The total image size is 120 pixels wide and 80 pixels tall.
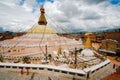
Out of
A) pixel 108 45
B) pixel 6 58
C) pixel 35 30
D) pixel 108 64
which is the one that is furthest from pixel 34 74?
pixel 108 45

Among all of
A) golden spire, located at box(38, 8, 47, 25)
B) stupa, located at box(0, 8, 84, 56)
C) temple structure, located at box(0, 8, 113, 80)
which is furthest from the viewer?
golden spire, located at box(38, 8, 47, 25)

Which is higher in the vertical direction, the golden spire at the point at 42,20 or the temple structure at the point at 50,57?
the golden spire at the point at 42,20

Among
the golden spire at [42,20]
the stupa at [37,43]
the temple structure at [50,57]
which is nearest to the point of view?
the temple structure at [50,57]

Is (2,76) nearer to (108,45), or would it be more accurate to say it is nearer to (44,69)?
(44,69)

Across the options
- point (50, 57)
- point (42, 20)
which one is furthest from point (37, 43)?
point (42, 20)

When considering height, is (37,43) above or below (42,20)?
below

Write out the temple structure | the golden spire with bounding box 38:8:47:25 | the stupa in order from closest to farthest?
the temple structure
the stupa
the golden spire with bounding box 38:8:47:25

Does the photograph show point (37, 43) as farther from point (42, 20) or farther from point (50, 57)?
point (42, 20)

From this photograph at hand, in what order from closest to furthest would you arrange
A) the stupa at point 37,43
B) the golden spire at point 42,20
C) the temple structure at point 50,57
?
the temple structure at point 50,57 → the stupa at point 37,43 → the golden spire at point 42,20

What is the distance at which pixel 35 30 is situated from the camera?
25.6 m

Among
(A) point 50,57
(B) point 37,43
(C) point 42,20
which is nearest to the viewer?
(A) point 50,57

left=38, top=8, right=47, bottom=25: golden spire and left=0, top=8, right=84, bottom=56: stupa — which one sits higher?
left=38, top=8, right=47, bottom=25: golden spire

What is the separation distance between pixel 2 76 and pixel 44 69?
494 centimetres

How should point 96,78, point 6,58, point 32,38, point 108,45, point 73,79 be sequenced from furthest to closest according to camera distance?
point 108,45 < point 32,38 < point 6,58 < point 96,78 < point 73,79
